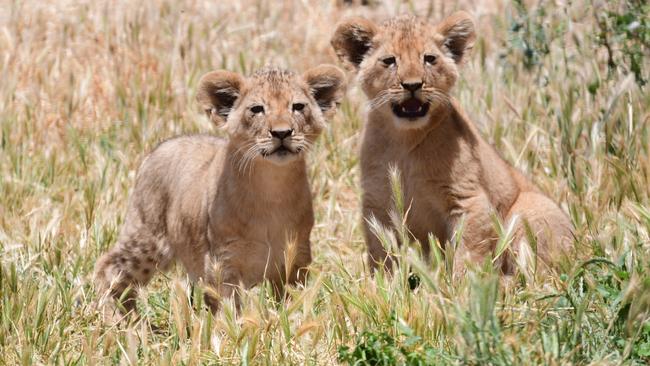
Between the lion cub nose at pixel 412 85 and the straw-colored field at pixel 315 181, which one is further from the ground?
the lion cub nose at pixel 412 85

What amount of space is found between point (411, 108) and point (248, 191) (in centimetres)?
100

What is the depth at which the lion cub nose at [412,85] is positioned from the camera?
6.53 meters

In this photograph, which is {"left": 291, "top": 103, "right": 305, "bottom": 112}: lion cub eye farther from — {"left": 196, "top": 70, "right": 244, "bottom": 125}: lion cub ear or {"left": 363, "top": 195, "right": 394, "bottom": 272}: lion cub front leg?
{"left": 363, "top": 195, "right": 394, "bottom": 272}: lion cub front leg

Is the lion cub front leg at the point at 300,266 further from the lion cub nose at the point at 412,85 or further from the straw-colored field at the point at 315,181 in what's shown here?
the lion cub nose at the point at 412,85

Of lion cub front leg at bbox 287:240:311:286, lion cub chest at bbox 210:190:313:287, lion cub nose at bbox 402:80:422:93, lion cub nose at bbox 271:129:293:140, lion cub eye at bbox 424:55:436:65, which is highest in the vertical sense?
lion cub eye at bbox 424:55:436:65

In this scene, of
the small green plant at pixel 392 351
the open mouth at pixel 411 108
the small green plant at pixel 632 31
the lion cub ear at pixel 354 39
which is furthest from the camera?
the small green plant at pixel 632 31

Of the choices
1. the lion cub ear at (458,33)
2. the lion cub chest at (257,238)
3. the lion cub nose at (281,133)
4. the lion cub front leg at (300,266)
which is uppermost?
the lion cub ear at (458,33)

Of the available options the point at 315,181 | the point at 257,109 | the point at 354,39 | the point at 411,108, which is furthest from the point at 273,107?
the point at 315,181

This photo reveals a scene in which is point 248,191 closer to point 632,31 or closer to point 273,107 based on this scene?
point 273,107

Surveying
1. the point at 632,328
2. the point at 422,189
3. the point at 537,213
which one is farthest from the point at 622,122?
the point at 632,328

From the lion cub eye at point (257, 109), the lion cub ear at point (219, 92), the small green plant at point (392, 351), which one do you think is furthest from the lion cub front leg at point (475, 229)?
the small green plant at point (392, 351)

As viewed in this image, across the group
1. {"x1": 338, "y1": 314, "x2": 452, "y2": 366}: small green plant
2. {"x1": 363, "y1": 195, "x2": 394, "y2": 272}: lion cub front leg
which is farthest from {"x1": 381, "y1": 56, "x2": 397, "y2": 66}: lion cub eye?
{"x1": 338, "y1": 314, "x2": 452, "y2": 366}: small green plant

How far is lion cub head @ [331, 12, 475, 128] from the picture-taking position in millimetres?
6602

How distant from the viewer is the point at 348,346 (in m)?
5.27
